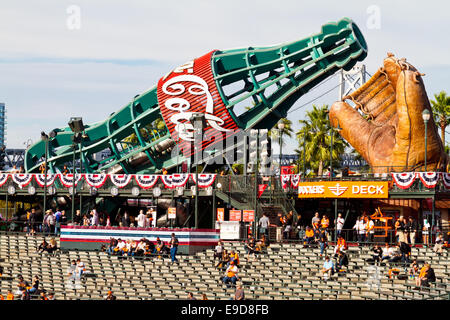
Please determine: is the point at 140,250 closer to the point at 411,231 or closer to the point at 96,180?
the point at 411,231

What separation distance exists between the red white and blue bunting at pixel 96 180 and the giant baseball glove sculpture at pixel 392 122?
569 inches

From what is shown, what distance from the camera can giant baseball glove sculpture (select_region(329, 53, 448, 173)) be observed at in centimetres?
4509

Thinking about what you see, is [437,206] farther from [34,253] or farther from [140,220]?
[34,253]

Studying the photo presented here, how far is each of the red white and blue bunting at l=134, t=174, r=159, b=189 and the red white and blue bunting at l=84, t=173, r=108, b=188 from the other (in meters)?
2.35

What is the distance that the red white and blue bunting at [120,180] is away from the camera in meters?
52.7

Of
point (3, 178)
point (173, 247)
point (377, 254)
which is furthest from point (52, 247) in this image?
point (377, 254)

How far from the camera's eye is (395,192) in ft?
140

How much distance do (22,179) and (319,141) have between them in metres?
21.5

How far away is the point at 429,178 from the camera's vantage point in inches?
1649

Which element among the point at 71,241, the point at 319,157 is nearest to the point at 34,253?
the point at 71,241

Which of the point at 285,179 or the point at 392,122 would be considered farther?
the point at 392,122

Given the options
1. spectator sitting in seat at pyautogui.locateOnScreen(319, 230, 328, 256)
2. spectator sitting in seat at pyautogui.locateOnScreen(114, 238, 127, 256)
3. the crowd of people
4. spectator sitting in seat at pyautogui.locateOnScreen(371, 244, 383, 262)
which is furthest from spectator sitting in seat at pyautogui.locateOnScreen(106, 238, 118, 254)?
spectator sitting in seat at pyautogui.locateOnScreen(371, 244, 383, 262)
